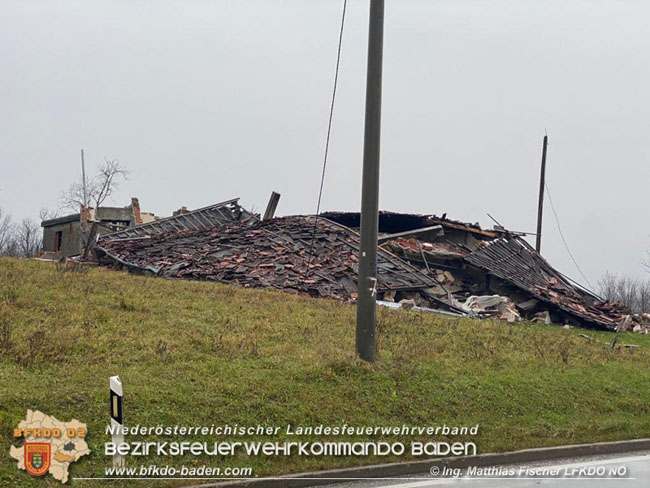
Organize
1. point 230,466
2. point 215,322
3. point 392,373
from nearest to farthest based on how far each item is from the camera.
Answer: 1. point 230,466
2. point 392,373
3. point 215,322

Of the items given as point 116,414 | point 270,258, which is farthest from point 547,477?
point 270,258

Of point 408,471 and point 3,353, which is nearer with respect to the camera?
point 408,471

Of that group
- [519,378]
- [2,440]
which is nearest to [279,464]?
[2,440]

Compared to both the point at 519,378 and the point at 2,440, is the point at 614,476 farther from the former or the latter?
the point at 2,440

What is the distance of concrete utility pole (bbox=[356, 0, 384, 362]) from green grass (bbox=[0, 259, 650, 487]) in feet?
2.94

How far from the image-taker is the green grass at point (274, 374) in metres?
7.63

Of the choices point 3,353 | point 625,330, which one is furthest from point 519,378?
point 625,330

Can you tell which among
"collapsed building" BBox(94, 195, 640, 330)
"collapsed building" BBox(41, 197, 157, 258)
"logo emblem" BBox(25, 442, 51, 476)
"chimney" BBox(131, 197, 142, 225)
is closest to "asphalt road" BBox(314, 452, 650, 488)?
"logo emblem" BBox(25, 442, 51, 476)

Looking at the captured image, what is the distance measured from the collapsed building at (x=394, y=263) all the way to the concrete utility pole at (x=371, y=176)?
1084 centimetres

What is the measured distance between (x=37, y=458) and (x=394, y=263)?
19.0m

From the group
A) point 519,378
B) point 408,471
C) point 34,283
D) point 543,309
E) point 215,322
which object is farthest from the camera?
point 543,309

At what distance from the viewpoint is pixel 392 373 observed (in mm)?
10008

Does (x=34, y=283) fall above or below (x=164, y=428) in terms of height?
above

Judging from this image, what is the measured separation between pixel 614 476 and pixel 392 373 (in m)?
3.34
